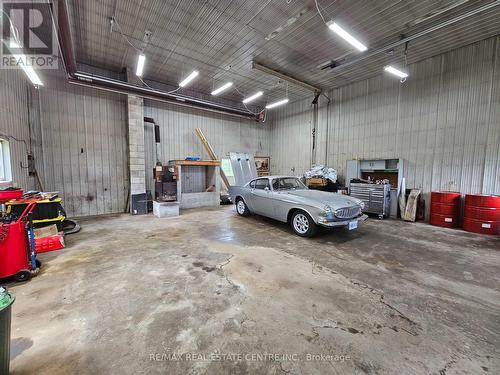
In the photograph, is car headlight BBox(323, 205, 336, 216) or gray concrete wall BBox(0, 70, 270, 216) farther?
gray concrete wall BBox(0, 70, 270, 216)

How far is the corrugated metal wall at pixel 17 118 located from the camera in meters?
4.04

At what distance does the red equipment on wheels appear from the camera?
255 cm

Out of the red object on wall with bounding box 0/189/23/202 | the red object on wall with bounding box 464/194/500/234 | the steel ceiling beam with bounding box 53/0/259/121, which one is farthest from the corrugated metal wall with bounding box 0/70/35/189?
the red object on wall with bounding box 464/194/500/234

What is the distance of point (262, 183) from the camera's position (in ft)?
18.1

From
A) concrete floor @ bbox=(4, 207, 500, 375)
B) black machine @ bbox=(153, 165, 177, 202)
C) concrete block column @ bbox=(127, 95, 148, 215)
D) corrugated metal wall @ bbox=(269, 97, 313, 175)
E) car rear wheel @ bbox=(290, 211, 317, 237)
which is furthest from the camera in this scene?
corrugated metal wall @ bbox=(269, 97, 313, 175)

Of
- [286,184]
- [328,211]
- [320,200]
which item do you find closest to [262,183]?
[286,184]

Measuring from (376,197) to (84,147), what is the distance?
934 centimetres

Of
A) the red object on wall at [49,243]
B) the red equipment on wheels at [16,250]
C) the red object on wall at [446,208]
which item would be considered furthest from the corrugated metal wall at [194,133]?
the red object on wall at [446,208]

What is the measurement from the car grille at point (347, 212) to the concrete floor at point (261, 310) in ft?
1.92

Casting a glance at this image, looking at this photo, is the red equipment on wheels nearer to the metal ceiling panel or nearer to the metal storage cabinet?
the metal ceiling panel

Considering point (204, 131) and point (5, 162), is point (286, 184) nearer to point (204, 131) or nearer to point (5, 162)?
point (204, 131)

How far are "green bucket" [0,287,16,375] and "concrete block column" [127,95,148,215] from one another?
19.6 ft

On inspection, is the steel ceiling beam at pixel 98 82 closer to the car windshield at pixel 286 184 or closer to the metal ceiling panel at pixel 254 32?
the metal ceiling panel at pixel 254 32

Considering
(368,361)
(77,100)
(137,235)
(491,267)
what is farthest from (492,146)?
(77,100)
